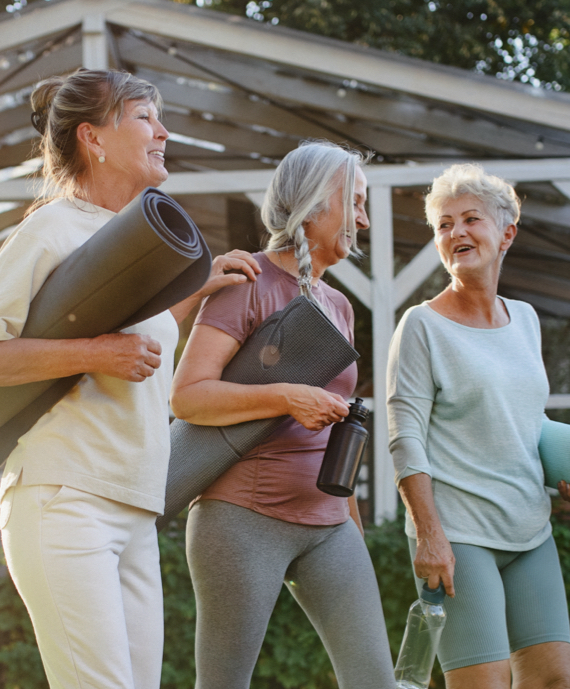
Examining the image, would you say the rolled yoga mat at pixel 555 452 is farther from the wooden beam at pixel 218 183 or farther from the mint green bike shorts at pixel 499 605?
the wooden beam at pixel 218 183

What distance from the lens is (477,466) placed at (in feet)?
7.20

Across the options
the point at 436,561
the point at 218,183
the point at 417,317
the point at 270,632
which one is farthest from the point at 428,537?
the point at 218,183

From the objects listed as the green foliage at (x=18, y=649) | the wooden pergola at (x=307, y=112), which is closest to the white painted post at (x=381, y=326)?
the wooden pergola at (x=307, y=112)

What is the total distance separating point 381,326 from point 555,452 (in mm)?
2912

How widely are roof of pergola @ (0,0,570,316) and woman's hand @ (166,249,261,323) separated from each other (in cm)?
325

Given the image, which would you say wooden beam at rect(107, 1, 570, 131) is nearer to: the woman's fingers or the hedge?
the hedge

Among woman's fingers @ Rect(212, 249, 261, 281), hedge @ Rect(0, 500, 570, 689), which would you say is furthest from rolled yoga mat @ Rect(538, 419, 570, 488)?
hedge @ Rect(0, 500, 570, 689)

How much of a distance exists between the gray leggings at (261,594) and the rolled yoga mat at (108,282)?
615mm

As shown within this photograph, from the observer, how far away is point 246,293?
6.77ft

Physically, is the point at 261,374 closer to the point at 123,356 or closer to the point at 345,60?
the point at 123,356

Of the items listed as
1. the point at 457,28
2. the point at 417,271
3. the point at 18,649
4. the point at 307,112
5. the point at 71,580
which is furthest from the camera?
the point at 457,28

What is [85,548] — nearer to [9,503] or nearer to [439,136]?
[9,503]

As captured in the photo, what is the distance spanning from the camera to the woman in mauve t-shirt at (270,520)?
1916 mm

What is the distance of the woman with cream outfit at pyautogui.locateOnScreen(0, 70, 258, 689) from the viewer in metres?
1.48
